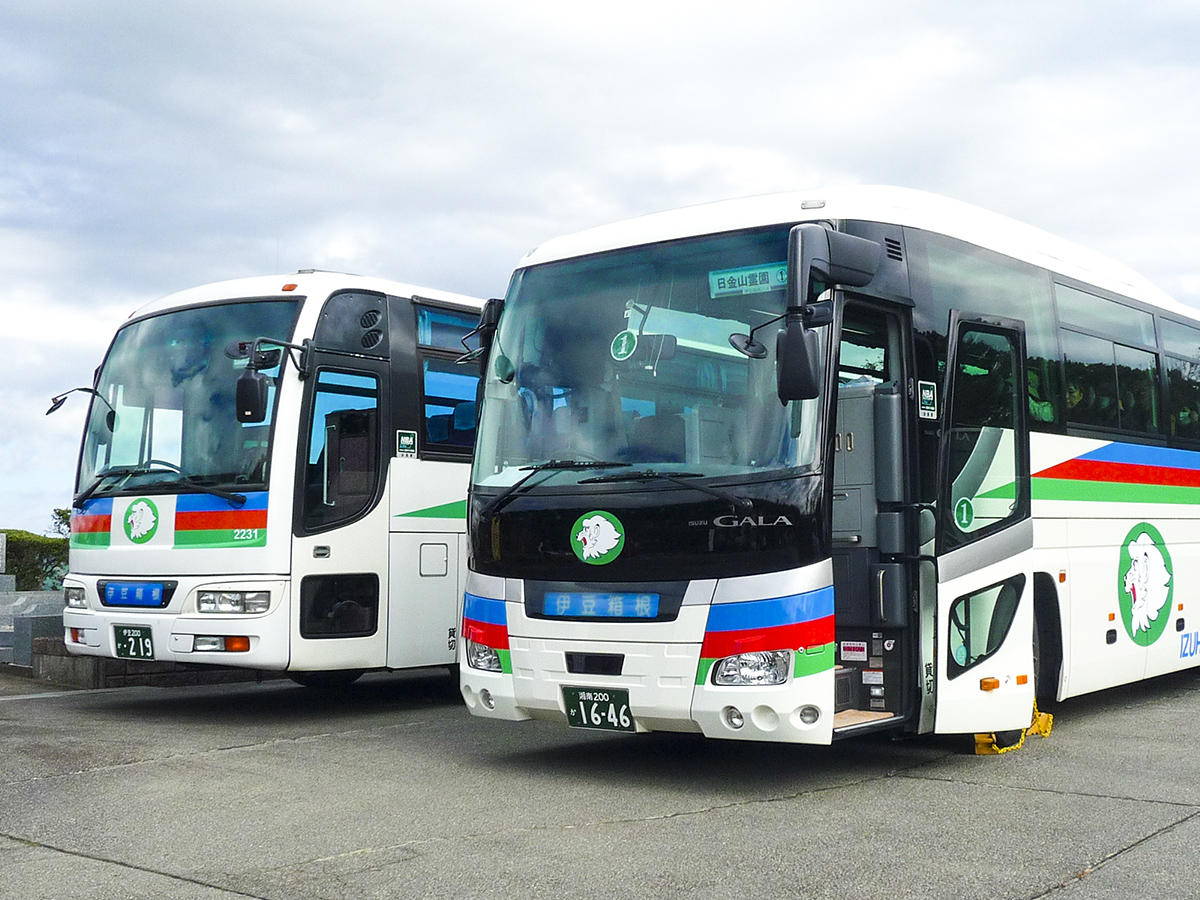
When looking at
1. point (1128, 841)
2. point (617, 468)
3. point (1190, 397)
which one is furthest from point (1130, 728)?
point (617, 468)

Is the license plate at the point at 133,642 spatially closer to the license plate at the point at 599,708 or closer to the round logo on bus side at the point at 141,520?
the round logo on bus side at the point at 141,520

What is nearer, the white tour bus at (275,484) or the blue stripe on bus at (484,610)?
the blue stripe on bus at (484,610)

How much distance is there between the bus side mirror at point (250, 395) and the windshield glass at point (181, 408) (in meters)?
0.46

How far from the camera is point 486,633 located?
27.1ft

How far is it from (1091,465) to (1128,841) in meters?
4.13

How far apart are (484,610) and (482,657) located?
0.92 feet

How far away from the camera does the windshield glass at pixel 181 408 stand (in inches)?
414

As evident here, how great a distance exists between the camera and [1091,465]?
9.88m

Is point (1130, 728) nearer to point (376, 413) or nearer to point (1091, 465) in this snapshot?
point (1091, 465)

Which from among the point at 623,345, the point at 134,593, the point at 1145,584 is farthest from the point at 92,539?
the point at 1145,584

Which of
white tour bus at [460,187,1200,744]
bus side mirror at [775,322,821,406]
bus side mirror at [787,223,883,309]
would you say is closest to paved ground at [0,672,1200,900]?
white tour bus at [460,187,1200,744]

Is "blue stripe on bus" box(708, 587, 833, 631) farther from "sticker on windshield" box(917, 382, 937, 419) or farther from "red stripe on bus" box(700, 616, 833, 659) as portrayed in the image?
"sticker on windshield" box(917, 382, 937, 419)

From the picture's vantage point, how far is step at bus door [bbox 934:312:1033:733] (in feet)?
26.5

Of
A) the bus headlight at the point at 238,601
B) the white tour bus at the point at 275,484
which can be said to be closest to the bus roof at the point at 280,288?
the white tour bus at the point at 275,484
